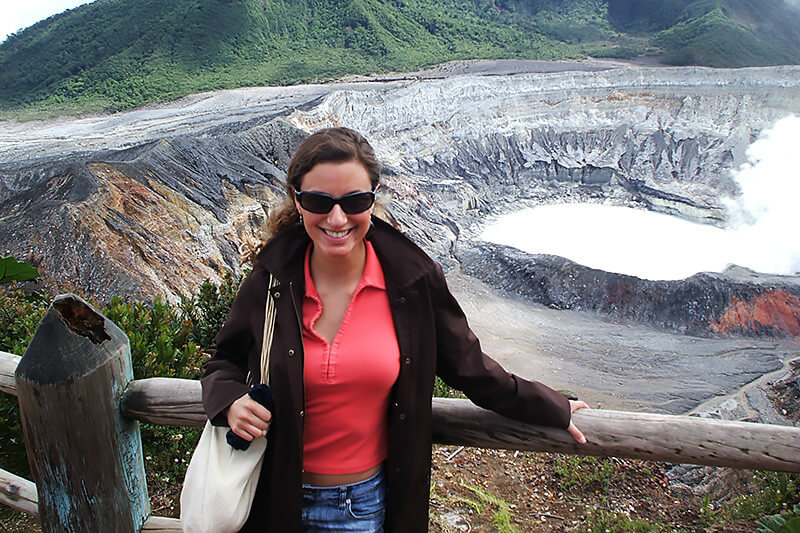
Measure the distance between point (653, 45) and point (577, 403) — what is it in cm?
6044

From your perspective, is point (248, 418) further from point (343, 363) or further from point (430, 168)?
point (430, 168)

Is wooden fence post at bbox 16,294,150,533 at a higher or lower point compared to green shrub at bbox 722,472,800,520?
higher

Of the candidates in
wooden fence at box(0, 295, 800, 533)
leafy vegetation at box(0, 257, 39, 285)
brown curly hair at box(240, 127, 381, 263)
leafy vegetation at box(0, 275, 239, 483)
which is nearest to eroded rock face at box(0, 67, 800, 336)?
brown curly hair at box(240, 127, 381, 263)

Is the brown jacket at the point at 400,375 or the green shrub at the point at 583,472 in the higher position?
the brown jacket at the point at 400,375

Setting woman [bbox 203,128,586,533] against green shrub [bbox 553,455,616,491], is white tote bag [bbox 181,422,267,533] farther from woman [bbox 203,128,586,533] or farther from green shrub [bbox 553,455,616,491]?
green shrub [bbox 553,455,616,491]

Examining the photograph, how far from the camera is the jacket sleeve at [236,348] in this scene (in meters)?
2.18

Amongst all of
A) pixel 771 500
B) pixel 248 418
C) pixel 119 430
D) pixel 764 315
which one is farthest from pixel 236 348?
pixel 764 315

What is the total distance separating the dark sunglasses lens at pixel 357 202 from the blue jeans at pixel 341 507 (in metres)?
1.03

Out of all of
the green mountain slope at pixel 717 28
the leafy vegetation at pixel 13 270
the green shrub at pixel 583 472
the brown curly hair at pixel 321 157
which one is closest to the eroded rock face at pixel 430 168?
the brown curly hair at pixel 321 157

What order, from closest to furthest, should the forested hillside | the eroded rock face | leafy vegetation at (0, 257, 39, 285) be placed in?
1. leafy vegetation at (0, 257, 39, 285)
2. the eroded rock face
3. the forested hillside

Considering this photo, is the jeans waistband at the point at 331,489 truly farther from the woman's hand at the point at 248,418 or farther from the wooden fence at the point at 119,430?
the wooden fence at the point at 119,430

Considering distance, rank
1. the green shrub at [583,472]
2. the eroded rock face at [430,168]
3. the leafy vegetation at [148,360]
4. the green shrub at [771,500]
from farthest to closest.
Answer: the eroded rock face at [430,168]
the green shrub at [583,472]
the green shrub at [771,500]
the leafy vegetation at [148,360]

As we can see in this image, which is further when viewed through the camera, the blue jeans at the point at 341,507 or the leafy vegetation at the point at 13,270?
the leafy vegetation at the point at 13,270

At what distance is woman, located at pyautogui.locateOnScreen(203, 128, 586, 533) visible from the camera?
→ 216cm
